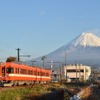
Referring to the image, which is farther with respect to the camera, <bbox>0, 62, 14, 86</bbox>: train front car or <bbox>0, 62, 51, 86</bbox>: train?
<bbox>0, 62, 51, 86</bbox>: train

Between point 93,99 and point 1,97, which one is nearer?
point 1,97

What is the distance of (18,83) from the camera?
2174 inches

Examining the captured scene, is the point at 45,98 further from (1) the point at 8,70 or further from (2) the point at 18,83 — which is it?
(2) the point at 18,83

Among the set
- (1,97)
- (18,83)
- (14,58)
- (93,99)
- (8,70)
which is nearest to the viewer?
(1,97)

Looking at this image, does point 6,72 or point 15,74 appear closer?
point 6,72

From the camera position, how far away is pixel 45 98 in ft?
100

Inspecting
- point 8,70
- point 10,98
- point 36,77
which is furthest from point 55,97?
point 36,77

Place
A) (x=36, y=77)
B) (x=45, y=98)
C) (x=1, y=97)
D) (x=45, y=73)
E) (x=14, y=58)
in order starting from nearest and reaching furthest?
(x=1, y=97), (x=45, y=98), (x=36, y=77), (x=45, y=73), (x=14, y=58)

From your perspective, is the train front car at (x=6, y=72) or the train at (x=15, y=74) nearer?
the train front car at (x=6, y=72)

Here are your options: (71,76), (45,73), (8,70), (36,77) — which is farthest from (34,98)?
(71,76)

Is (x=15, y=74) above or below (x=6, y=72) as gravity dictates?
below

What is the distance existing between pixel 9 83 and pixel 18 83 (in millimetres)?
4175

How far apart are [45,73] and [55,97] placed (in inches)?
1979

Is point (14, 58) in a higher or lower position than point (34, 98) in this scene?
higher
